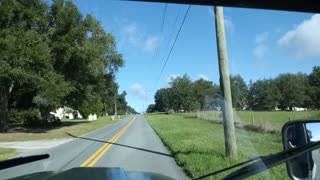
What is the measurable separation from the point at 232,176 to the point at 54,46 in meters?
37.1

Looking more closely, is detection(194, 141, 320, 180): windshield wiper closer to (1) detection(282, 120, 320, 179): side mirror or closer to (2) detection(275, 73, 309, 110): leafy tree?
(1) detection(282, 120, 320, 179): side mirror

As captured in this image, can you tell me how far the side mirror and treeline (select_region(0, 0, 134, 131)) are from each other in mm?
31585

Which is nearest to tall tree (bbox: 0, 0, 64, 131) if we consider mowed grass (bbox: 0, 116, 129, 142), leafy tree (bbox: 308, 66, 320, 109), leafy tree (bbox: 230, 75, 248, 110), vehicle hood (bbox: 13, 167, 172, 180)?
mowed grass (bbox: 0, 116, 129, 142)

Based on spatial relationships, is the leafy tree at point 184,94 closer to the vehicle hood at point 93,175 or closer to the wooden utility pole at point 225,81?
the wooden utility pole at point 225,81

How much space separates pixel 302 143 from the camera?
8.10 ft

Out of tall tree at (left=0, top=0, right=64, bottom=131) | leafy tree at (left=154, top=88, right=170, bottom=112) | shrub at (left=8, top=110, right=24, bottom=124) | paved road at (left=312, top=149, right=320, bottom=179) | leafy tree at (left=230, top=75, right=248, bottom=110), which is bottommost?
paved road at (left=312, top=149, right=320, bottom=179)

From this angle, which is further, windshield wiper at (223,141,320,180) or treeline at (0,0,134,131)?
treeline at (0,0,134,131)

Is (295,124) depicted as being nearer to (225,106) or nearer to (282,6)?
(282,6)

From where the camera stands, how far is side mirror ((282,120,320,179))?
2422mm

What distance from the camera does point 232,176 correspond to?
7.48 feet

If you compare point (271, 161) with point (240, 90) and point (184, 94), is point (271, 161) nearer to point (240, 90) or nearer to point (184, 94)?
point (240, 90)

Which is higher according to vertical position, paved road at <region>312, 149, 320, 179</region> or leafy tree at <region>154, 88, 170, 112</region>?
leafy tree at <region>154, 88, 170, 112</region>

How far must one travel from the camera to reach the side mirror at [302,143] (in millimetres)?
2422

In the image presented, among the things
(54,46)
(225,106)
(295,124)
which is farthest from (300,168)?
(54,46)
